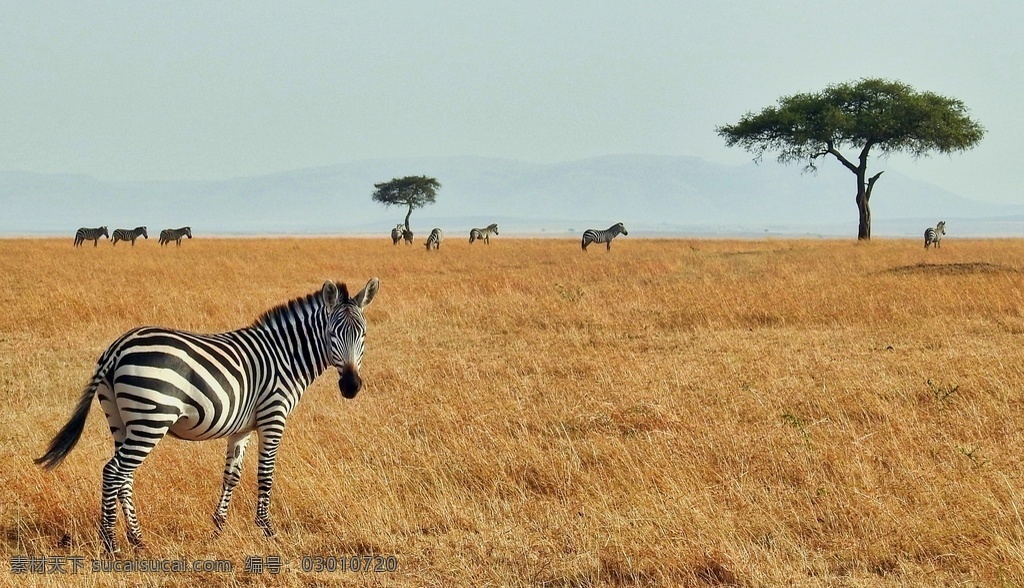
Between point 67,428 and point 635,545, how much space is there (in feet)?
11.2

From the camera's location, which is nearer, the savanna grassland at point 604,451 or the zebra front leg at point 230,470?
the savanna grassland at point 604,451

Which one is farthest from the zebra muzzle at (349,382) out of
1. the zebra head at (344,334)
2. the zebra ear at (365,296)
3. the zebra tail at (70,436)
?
the zebra tail at (70,436)

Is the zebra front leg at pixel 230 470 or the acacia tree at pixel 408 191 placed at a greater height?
the acacia tree at pixel 408 191

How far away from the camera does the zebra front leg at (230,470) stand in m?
5.87

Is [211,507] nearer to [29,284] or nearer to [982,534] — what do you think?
[982,534]

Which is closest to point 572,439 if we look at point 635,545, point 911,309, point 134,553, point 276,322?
point 635,545

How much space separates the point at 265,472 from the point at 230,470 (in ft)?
0.79

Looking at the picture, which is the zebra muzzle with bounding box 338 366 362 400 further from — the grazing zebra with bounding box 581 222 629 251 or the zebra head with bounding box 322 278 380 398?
the grazing zebra with bounding box 581 222 629 251

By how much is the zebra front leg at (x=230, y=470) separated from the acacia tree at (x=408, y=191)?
8053 cm

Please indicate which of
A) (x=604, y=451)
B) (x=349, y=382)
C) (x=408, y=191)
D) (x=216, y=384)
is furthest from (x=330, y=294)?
(x=408, y=191)

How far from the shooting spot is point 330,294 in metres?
6.02

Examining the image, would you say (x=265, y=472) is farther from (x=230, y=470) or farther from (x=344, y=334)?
(x=344, y=334)

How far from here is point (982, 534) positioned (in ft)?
19.3

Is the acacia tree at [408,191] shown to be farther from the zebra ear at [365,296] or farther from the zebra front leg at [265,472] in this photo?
the zebra front leg at [265,472]
